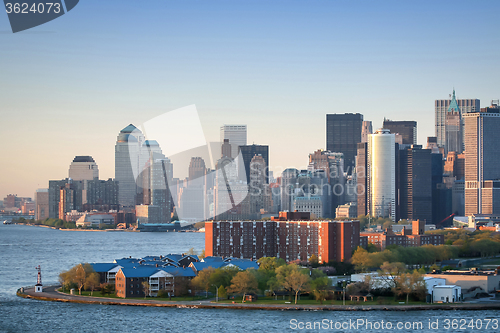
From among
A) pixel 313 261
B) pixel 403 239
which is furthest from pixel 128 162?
pixel 313 261

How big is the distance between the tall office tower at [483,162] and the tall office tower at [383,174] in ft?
41.8

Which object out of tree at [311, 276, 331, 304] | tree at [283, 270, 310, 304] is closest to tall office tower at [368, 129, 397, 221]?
tree at [311, 276, 331, 304]

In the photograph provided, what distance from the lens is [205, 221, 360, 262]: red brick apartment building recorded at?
48.0 meters

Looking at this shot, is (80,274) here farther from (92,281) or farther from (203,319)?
(203,319)

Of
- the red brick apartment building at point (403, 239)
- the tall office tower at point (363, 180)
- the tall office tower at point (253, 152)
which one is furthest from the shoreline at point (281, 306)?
the tall office tower at point (253, 152)

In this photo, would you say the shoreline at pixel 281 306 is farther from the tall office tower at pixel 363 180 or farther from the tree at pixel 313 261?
the tall office tower at pixel 363 180

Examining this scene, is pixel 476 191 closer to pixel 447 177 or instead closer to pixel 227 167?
pixel 447 177

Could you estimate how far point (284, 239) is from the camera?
49.9 meters

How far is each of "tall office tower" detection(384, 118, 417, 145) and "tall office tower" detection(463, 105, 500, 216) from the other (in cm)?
1318

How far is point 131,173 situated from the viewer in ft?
Result: 510

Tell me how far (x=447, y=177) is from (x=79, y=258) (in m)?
84.3

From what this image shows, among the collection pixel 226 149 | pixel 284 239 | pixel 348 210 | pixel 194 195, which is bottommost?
pixel 284 239

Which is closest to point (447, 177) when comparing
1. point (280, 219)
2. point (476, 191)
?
point (476, 191)

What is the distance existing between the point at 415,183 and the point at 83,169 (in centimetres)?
7550
